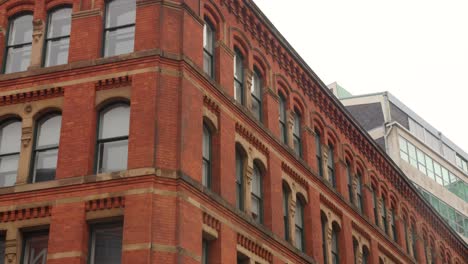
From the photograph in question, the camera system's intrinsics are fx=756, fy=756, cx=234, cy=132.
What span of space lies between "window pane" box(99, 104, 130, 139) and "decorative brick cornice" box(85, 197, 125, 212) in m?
2.33

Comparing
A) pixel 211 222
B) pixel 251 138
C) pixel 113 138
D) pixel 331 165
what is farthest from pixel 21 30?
pixel 331 165

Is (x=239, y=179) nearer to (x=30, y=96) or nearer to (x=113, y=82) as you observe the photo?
(x=113, y=82)

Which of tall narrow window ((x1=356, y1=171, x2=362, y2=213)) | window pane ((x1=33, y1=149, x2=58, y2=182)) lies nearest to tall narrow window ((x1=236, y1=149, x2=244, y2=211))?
window pane ((x1=33, y1=149, x2=58, y2=182))

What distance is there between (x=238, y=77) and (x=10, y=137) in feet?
28.4

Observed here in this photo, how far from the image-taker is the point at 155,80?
2262cm

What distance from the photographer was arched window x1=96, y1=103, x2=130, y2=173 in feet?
73.2

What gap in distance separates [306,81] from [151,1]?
11.0 m

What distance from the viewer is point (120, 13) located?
82.1 ft

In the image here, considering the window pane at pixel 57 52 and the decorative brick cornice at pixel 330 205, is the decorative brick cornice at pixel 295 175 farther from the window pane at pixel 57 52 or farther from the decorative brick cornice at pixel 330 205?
the window pane at pixel 57 52

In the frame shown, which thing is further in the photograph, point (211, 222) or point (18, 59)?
point (18, 59)

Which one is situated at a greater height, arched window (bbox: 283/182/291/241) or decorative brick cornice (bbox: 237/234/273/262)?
arched window (bbox: 283/182/291/241)

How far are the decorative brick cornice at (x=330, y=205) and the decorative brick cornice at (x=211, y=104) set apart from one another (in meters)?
9.05

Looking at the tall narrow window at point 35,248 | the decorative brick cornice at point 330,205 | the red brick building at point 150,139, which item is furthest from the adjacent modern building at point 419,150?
the tall narrow window at point 35,248

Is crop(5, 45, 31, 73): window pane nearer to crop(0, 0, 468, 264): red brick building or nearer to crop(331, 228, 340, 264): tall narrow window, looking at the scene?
crop(0, 0, 468, 264): red brick building
